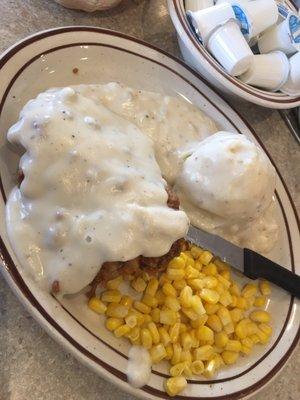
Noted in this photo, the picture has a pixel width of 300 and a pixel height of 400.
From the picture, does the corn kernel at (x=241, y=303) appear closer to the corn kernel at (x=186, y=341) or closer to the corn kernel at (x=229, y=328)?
the corn kernel at (x=229, y=328)

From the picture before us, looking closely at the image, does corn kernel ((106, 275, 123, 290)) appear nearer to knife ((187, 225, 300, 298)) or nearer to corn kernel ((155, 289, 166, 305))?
corn kernel ((155, 289, 166, 305))

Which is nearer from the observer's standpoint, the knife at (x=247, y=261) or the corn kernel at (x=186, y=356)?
the corn kernel at (x=186, y=356)

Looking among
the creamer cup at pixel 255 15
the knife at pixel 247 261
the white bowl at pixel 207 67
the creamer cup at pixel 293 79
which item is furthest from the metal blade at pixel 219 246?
the creamer cup at pixel 255 15

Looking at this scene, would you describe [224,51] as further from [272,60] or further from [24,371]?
[24,371]

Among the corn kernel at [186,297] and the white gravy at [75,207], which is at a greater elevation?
the white gravy at [75,207]

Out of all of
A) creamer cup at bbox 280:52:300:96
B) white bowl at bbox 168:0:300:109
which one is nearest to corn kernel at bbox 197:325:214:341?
white bowl at bbox 168:0:300:109

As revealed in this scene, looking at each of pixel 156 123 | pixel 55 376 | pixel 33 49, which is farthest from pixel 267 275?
pixel 33 49

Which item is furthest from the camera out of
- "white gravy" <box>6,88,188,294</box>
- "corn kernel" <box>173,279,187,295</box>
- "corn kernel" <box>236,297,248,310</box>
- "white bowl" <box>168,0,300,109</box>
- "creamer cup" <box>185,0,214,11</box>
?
"creamer cup" <box>185,0,214,11</box>
